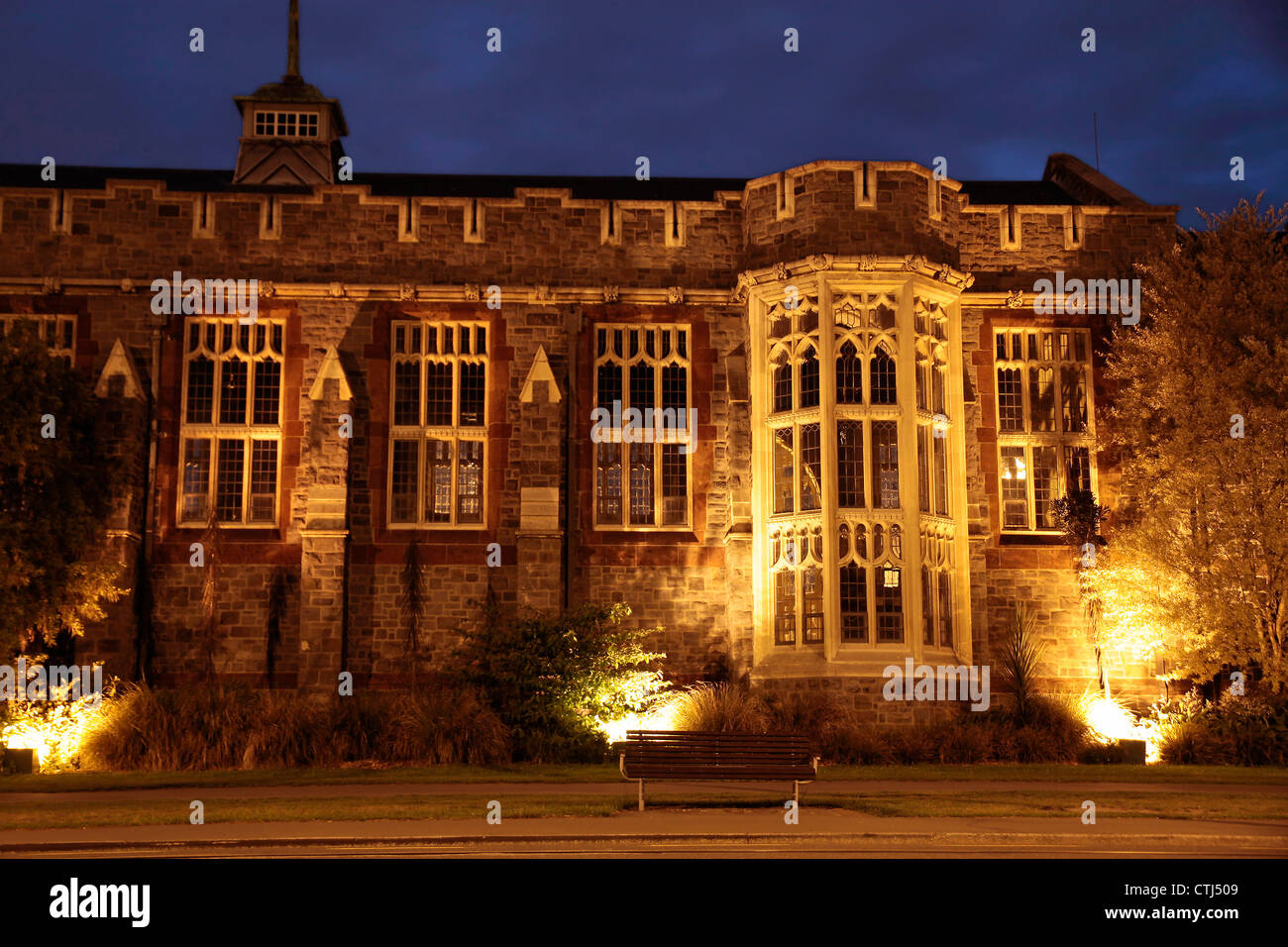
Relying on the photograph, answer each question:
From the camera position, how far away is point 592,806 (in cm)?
1450

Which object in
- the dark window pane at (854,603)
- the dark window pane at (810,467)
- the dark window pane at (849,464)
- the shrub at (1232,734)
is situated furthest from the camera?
the dark window pane at (810,467)

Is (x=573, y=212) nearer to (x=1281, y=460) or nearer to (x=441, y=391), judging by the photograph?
(x=441, y=391)

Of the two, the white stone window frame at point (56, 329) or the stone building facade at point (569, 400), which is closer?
the stone building facade at point (569, 400)

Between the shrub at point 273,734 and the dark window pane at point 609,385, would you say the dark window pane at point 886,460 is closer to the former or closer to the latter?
the dark window pane at point 609,385

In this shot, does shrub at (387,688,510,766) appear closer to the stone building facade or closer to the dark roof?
the stone building facade

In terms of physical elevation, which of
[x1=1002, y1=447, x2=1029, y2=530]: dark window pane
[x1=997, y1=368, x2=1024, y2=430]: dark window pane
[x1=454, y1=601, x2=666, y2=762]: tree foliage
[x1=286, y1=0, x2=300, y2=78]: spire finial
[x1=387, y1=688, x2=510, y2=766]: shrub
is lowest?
[x1=387, y1=688, x2=510, y2=766]: shrub

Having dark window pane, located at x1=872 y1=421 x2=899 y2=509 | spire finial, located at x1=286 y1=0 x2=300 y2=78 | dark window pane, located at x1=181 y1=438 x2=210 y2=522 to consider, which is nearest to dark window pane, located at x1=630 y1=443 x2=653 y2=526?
dark window pane, located at x1=872 y1=421 x2=899 y2=509

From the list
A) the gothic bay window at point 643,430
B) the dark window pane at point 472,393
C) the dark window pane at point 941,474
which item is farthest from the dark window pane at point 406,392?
the dark window pane at point 941,474

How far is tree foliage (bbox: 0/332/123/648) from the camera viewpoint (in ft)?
70.1

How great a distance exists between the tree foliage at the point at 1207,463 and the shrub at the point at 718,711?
7030mm

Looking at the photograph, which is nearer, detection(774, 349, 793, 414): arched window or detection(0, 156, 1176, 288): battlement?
detection(774, 349, 793, 414): arched window

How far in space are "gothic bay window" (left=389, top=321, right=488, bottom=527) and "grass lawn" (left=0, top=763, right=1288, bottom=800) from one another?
22.6ft

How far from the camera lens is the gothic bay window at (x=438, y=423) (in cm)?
2506

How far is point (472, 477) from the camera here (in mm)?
25188
